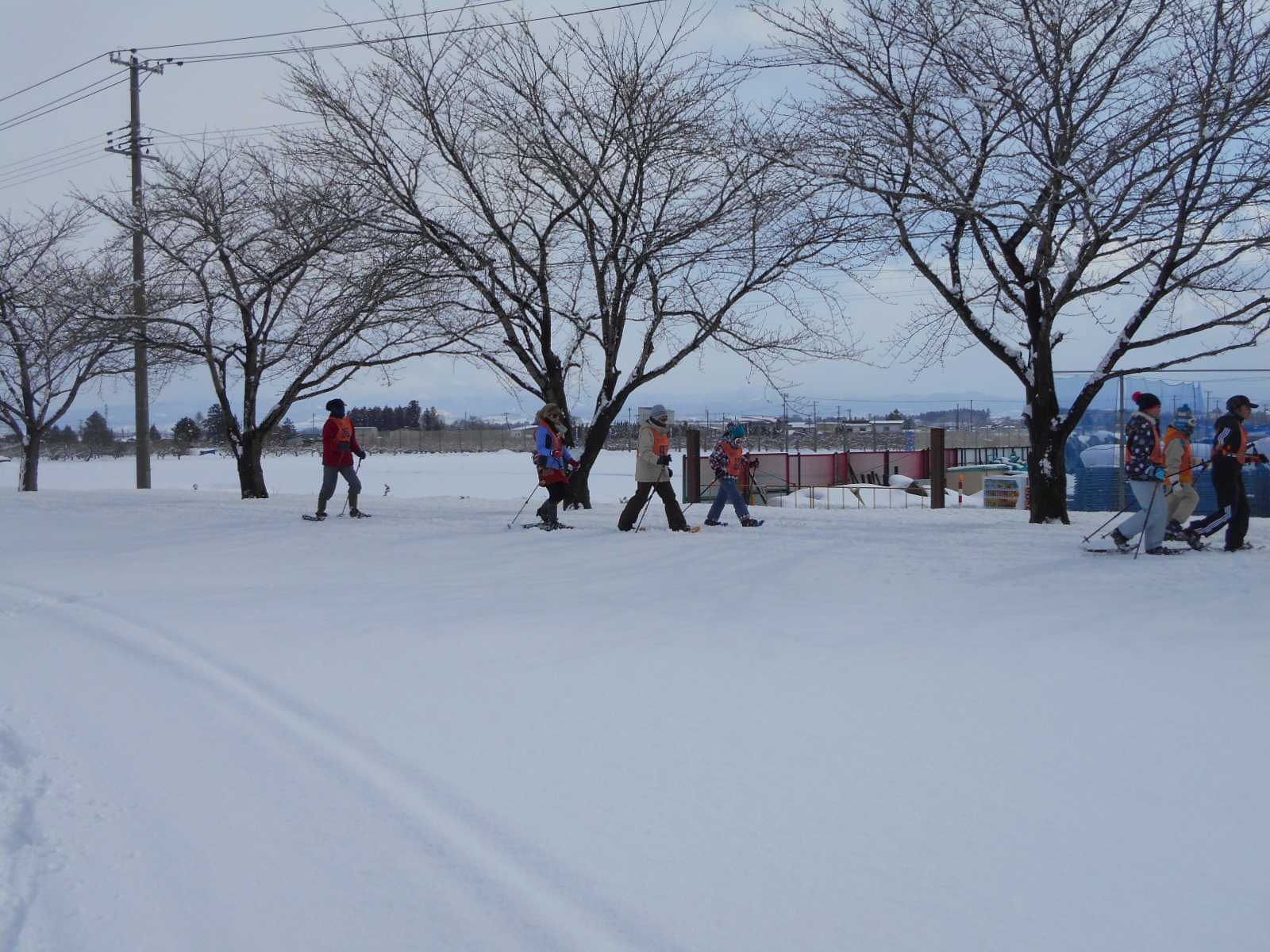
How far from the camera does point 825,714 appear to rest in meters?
4.43

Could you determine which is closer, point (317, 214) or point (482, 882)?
point (482, 882)

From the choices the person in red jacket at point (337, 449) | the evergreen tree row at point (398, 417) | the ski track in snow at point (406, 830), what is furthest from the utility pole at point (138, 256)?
the evergreen tree row at point (398, 417)

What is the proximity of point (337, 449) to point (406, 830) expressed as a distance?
10.2 meters

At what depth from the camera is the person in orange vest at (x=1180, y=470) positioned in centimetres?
997

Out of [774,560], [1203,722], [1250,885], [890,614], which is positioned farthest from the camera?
[774,560]

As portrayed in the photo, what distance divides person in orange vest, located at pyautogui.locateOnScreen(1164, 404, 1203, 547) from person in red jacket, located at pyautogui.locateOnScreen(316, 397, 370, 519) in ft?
30.7

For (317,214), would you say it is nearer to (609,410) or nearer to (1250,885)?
(609,410)

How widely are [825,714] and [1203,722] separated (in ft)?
5.35

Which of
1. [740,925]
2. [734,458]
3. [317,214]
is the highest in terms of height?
[317,214]

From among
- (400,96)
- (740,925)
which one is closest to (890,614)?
(740,925)

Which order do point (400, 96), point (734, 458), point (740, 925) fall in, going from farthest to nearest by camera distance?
point (400, 96), point (734, 458), point (740, 925)

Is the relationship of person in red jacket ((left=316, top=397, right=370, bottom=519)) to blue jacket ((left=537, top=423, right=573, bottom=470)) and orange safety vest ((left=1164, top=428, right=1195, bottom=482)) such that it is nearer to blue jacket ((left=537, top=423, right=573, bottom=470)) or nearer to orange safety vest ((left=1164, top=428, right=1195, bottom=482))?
blue jacket ((left=537, top=423, right=573, bottom=470))

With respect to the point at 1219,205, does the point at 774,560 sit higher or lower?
lower

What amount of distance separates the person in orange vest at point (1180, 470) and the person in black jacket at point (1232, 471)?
325mm
